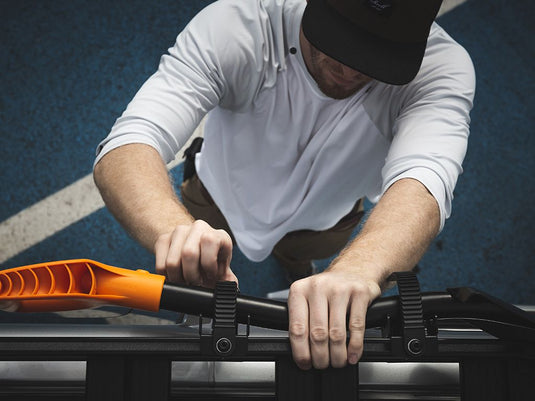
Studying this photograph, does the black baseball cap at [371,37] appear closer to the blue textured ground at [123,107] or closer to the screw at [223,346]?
the screw at [223,346]

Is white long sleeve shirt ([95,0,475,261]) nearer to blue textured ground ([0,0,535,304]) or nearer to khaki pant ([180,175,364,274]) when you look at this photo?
khaki pant ([180,175,364,274])

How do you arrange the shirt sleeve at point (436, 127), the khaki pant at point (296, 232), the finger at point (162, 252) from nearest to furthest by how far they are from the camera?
the finger at point (162, 252)
the shirt sleeve at point (436, 127)
the khaki pant at point (296, 232)

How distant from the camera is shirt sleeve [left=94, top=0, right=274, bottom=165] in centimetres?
84

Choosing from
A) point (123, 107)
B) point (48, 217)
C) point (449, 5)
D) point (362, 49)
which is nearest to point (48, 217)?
point (48, 217)

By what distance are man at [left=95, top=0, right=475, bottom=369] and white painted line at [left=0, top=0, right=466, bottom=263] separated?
0.59 meters

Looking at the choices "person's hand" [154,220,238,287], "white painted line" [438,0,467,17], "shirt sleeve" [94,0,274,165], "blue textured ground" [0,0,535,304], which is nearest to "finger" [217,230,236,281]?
"person's hand" [154,220,238,287]

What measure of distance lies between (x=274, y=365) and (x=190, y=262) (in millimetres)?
129

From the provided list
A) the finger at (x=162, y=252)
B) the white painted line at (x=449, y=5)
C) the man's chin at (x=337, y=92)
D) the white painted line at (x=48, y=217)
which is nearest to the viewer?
the finger at (x=162, y=252)

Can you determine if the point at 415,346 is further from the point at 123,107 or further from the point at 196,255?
the point at 123,107

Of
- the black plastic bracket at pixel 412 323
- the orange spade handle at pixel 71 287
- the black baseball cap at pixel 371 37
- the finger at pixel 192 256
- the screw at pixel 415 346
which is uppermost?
the black baseball cap at pixel 371 37

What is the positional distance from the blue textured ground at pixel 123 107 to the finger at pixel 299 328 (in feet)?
3.84

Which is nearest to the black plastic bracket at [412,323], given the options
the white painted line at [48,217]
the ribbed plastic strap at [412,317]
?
the ribbed plastic strap at [412,317]

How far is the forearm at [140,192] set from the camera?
0.68m

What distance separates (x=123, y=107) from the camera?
5.47ft
